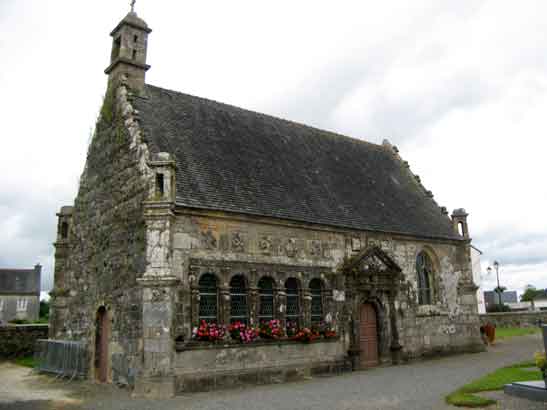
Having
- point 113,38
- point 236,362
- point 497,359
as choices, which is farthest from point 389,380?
point 113,38

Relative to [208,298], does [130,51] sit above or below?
above

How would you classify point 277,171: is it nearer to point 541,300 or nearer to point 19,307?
Result: point 19,307

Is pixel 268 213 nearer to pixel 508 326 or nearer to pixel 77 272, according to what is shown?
pixel 77 272

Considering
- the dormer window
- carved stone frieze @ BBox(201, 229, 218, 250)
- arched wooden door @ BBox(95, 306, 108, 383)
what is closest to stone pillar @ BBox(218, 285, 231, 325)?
carved stone frieze @ BBox(201, 229, 218, 250)

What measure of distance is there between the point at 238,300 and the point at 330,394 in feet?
13.0

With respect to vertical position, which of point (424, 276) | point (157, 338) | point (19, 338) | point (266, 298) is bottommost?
point (19, 338)

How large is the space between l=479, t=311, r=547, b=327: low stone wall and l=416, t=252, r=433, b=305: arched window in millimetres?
12309

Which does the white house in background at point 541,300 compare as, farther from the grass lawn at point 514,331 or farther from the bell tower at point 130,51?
the bell tower at point 130,51

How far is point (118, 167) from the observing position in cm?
1559

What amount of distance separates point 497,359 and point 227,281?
10461 millimetres

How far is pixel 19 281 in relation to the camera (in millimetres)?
55281

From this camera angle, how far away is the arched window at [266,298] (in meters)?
14.7

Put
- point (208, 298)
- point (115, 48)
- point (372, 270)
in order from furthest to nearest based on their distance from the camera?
point (372, 270) → point (115, 48) → point (208, 298)

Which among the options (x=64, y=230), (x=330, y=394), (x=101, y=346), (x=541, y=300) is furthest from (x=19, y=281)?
(x=541, y=300)
